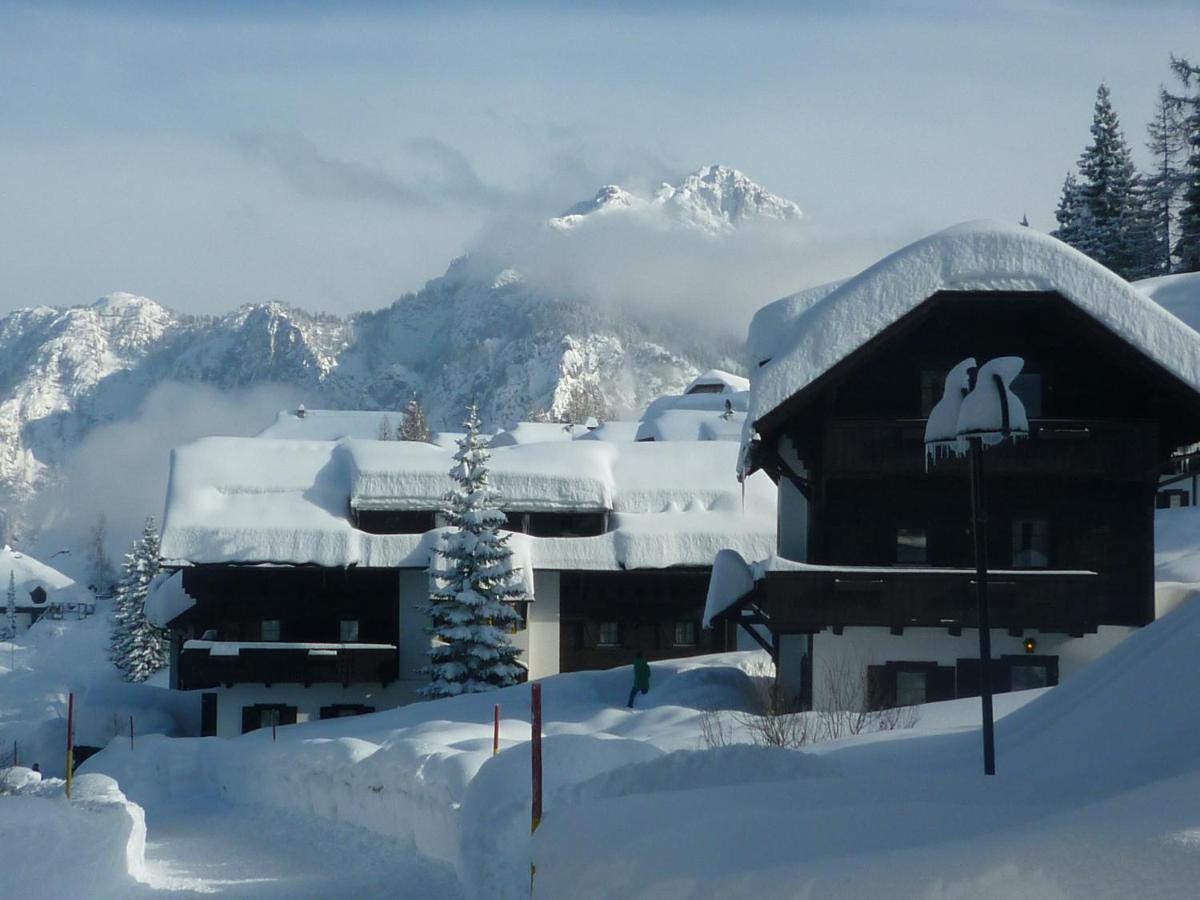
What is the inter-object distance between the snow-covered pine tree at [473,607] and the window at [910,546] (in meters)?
12.2

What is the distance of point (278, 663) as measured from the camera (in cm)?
4412

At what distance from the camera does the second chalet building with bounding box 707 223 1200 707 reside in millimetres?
28938

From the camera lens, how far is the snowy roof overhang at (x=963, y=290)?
28781 mm

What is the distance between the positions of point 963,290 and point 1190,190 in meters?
36.4

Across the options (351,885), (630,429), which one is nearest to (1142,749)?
(351,885)

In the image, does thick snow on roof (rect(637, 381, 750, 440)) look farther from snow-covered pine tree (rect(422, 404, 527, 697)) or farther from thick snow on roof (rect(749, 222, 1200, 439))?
thick snow on roof (rect(749, 222, 1200, 439))

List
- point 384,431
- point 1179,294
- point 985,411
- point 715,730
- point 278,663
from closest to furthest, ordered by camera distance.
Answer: point 985,411, point 715,730, point 278,663, point 1179,294, point 384,431

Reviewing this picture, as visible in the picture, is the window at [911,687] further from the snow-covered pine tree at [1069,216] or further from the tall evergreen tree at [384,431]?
the tall evergreen tree at [384,431]

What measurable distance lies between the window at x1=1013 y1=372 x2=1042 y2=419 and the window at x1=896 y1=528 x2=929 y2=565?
10.8 feet

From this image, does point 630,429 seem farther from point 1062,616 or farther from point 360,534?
point 1062,616

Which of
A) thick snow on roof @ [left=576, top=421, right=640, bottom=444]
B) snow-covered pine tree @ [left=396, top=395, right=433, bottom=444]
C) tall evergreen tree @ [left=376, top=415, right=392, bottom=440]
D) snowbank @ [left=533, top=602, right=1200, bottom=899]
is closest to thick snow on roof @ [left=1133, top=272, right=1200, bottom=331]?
snowbank @ [left=533, top=602, right=1200, bottom=899]

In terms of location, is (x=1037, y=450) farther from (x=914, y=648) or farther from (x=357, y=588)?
(x=357, y=588)

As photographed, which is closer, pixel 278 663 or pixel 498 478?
pixel 278 663

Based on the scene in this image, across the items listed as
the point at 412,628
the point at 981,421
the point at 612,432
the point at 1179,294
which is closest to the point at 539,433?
the point at 612,432
